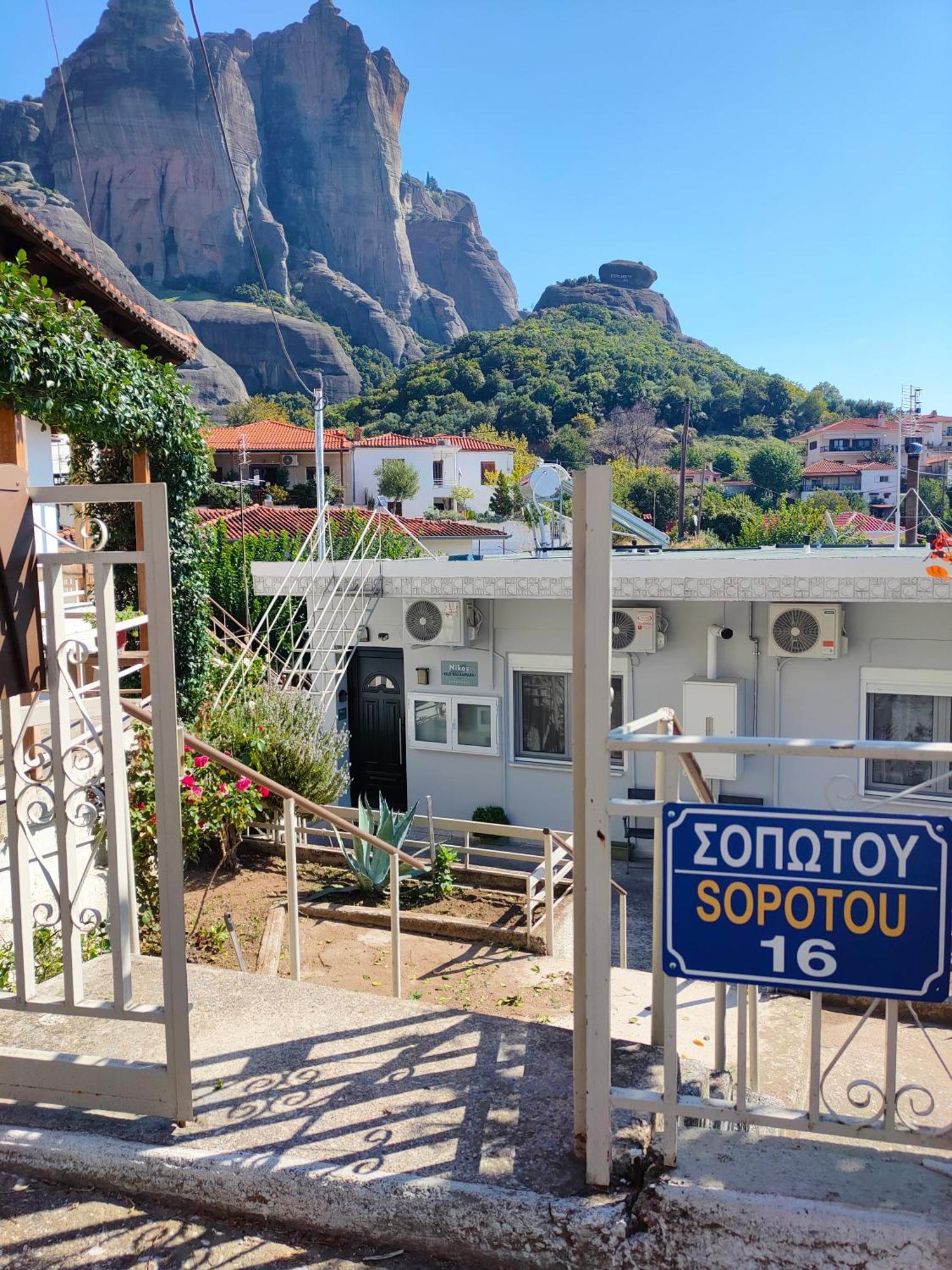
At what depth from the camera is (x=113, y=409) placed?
10.2m

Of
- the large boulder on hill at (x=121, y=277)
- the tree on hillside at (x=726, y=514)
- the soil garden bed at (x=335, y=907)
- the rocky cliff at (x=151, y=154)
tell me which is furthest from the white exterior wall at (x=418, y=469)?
the rocky cliff at (x=151, y=154)

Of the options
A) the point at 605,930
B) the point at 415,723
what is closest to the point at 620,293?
the point at 415,723

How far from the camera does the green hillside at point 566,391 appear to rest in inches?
2707

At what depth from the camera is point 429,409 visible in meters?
72.6

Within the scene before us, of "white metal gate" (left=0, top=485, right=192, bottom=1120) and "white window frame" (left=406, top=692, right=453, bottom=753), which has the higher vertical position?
"white metal gate" (left=0, top=485, right=192, bottom=1120)

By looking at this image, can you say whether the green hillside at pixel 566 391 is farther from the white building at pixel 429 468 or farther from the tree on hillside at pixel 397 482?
the tree on hillside at pixel 397 482

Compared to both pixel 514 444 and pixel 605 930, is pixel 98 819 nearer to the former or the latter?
pixel 605 930

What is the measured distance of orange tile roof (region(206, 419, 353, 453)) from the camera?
176ft

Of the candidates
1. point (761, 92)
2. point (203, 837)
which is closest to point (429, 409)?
point (761, 92)

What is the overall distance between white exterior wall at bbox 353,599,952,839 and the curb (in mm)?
6533

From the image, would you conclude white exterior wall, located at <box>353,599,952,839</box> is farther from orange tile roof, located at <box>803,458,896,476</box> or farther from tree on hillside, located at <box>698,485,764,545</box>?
orange tile roof, located at <box>803,458,896,476</box>

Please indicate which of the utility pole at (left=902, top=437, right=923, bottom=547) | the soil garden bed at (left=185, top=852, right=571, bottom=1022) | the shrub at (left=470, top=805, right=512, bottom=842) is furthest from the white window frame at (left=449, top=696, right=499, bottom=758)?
the utility pole at (left=902, top=437, right=923, bottom=547)

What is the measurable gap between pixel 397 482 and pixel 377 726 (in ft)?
137

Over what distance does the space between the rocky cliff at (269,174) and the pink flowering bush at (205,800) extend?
86.7 m
